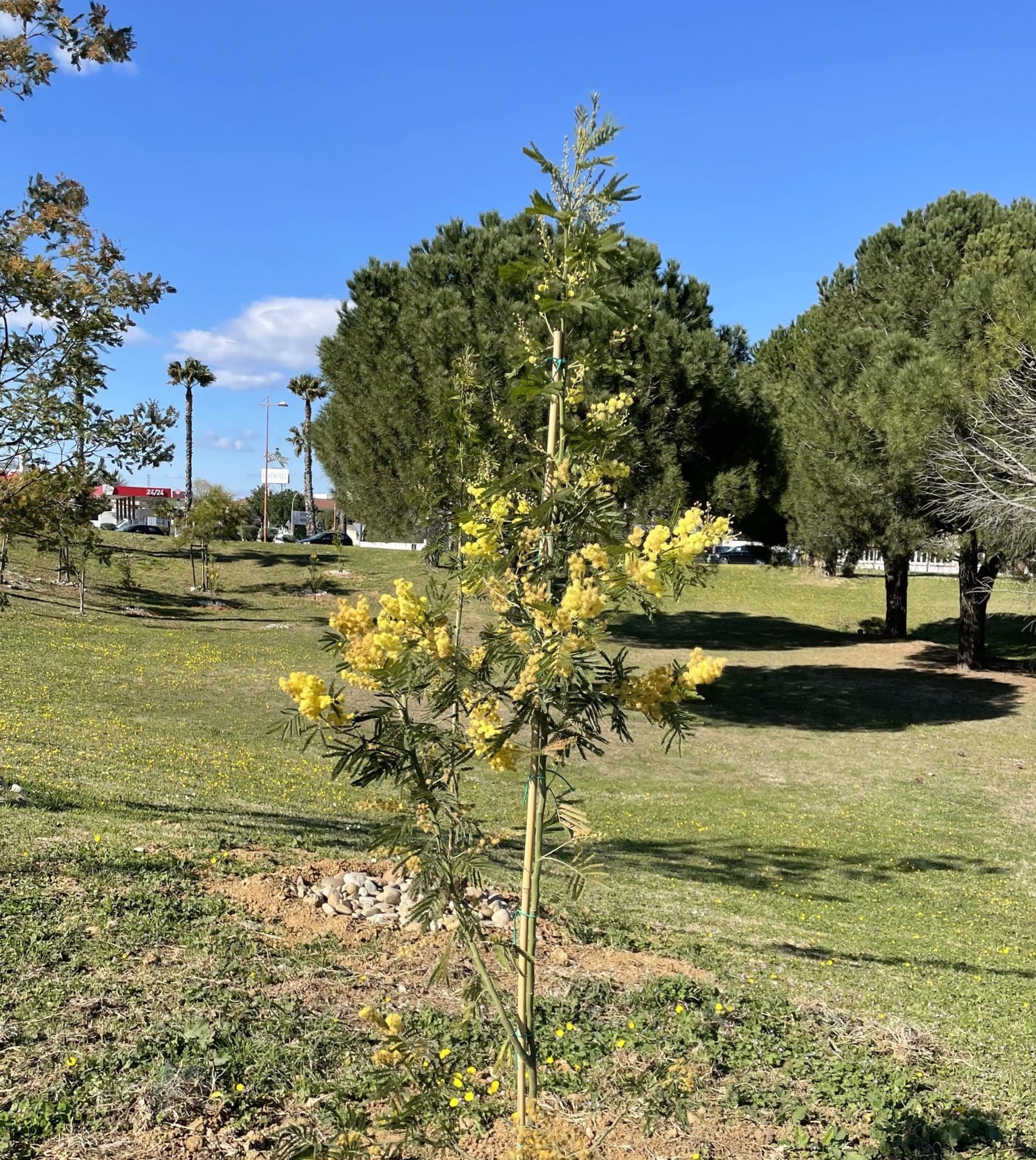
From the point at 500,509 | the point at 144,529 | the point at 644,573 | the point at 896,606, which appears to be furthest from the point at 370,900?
the point at 144,529

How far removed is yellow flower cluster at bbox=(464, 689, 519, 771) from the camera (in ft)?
7.20

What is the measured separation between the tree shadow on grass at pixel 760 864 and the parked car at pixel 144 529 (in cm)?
3444

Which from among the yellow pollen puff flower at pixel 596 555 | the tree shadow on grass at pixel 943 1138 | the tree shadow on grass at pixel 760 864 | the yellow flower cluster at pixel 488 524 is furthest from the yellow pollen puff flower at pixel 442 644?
the tree shadow on grass at pixel 760 864

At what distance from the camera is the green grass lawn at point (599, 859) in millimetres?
3734

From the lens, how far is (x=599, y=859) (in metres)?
7.82

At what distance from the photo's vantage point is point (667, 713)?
2336mm

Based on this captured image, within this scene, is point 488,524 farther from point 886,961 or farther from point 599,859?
point 599,859

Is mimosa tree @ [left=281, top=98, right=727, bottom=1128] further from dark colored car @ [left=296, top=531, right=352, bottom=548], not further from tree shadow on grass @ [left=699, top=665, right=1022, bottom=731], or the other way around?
dark colored car @ [left=296, top=531, right=352, bottom=548]

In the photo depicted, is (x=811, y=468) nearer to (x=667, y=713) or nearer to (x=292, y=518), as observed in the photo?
(x=667, y=713)

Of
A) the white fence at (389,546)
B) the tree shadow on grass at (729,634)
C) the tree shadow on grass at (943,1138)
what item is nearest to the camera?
the tree shadow on grass at (943,1138)

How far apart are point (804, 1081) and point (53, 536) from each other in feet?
19.0

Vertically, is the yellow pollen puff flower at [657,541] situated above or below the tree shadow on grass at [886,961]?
above

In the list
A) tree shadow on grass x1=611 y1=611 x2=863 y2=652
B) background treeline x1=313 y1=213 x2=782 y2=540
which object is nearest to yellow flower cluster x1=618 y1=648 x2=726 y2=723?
background treeline x1=313 y1=213 x2=782 y2=540

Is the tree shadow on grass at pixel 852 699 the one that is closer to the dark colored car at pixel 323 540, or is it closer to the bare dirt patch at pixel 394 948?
the bare dirt patch at pixel 394 948
